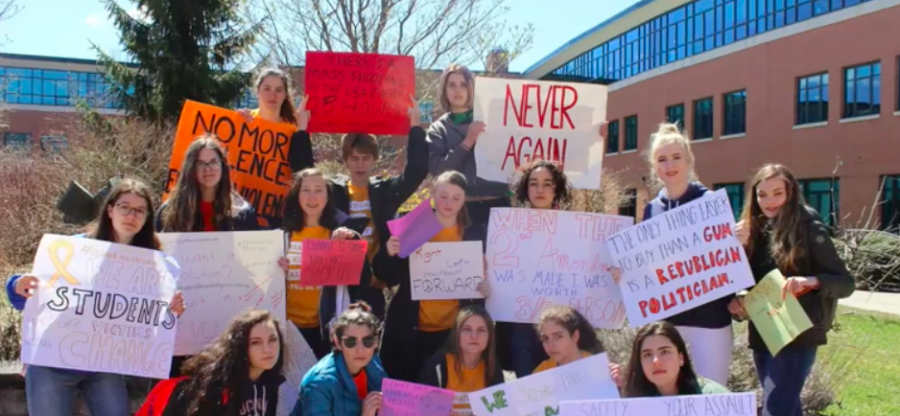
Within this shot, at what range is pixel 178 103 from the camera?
19.5 m

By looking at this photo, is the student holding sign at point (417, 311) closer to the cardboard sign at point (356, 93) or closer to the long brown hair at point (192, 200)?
the long brown hair at point (192, 200)

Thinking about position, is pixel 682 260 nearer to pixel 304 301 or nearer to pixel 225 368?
pixel 304 301

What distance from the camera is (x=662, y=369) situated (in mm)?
3785

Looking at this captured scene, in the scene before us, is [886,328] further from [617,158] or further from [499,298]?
[617,158]

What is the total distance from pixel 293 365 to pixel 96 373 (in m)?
Result: 1.08

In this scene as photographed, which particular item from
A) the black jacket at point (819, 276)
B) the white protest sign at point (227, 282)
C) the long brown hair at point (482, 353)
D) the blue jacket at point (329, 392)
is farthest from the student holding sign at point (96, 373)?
the black jacket at point (819, 276)

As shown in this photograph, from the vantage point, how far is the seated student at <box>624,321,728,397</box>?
379 cm

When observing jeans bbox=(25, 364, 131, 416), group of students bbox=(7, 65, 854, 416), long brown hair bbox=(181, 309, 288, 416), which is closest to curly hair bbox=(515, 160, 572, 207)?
group of students bbox=(7, 65, 854, 416)

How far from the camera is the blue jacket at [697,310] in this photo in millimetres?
4332

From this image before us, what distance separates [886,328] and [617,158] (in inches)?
1168

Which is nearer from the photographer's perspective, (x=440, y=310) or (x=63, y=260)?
(x=63, y=260)

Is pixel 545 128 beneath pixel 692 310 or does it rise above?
above

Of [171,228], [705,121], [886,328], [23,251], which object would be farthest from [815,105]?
[171,228]

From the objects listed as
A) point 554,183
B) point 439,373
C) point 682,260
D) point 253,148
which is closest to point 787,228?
point 682,260
